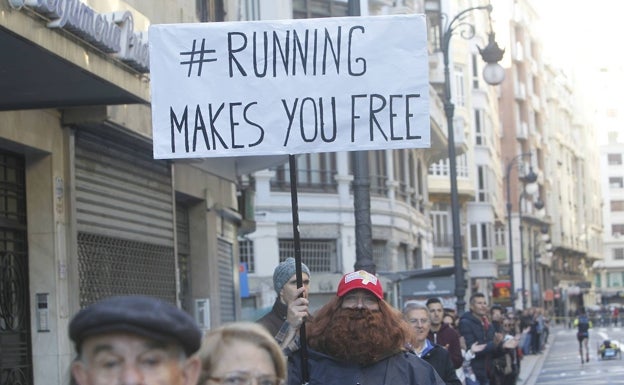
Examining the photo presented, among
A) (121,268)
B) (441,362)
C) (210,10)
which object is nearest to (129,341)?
(441,362)

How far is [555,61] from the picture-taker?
12625 cm

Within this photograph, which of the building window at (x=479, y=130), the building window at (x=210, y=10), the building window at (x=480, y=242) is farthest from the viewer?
the building window at (x=480, y=242)

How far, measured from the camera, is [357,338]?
22.7 ft

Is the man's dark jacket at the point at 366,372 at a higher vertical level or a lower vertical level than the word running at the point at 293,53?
lower

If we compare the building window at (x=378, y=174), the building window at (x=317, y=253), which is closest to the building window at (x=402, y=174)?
the building window at (x=378, y=174)

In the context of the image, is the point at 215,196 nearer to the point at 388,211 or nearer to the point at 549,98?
the point at 388,211

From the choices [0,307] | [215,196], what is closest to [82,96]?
[0,307]

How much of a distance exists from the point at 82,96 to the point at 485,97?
67.2 metres

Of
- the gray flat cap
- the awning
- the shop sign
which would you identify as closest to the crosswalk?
the shop sign

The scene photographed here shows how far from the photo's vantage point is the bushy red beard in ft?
22.6

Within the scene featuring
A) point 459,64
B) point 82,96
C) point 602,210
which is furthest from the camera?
point 602,210

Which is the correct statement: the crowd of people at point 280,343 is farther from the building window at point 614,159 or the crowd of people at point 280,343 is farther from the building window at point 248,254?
the building window at point 614,159

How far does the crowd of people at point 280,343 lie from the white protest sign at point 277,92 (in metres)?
0.83

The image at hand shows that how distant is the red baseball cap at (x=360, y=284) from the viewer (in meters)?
7.05
